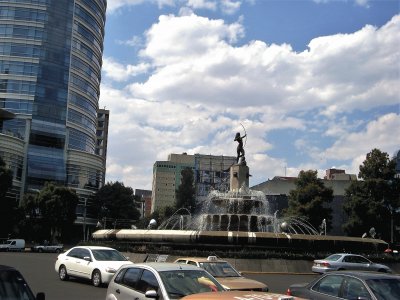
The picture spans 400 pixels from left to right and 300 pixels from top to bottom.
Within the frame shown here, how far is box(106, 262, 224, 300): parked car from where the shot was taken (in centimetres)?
754

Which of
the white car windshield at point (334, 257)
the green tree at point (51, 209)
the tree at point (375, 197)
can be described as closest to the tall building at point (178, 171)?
the green tree at point (51, 209)

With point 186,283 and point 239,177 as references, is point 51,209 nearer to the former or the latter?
point 239,177

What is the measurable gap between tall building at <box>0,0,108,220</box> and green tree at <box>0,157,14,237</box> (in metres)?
15.4

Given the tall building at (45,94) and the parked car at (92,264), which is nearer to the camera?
the parked car at (92,264)

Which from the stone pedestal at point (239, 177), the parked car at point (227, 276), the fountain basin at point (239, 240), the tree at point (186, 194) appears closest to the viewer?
the parked car at point (227, 276)

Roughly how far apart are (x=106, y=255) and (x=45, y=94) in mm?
70459

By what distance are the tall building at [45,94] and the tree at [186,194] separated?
1765 centimetres

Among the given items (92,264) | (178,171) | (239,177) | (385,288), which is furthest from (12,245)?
(178,171)

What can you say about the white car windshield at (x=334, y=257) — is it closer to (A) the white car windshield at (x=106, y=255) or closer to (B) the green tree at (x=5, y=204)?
(A) the white car windshield at (x=106, y=255)

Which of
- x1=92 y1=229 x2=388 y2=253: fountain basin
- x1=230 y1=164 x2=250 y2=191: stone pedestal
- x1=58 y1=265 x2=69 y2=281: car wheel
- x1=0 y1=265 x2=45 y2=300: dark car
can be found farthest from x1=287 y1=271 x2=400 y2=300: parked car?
x1=230 y1=164 x2=250 y2=191: stone pedestal

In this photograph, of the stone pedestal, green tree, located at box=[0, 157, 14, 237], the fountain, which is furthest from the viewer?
green tree, located at box=[0, 157, 14, 237]

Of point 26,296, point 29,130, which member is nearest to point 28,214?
point 29,130

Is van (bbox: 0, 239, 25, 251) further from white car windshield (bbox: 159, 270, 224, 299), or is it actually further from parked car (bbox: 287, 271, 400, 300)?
white car windshield (bbox: 159, 270, 224, 299)

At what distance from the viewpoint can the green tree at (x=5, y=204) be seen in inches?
2235
